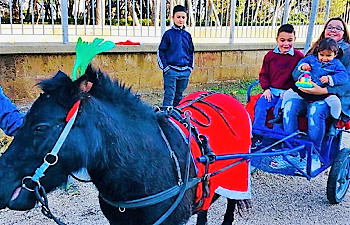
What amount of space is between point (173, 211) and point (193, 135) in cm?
54

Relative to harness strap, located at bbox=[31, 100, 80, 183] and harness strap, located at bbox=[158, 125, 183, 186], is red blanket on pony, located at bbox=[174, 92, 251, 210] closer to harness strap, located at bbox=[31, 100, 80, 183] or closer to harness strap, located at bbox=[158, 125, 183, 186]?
harness strap, located at bbox=[158, 125, 183, 186]

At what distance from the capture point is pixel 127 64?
7.23 metres

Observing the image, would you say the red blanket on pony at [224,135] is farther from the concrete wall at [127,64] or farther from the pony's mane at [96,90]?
the concrete wall at [127,64]

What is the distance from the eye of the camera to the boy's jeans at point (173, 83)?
6.16 metres

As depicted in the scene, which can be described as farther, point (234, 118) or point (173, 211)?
point (234, 118)

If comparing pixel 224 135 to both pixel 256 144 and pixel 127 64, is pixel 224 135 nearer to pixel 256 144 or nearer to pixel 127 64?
pixel 256 144

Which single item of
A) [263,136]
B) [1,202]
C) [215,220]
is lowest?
[215,220]

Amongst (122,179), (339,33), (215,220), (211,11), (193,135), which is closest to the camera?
(122,179)

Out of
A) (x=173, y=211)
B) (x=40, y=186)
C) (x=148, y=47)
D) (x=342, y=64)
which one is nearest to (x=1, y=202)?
(x=40, y=186)

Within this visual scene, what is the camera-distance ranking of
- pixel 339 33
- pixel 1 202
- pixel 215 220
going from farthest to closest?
pixel 339 33, pixel 215 220, pixel 1 202

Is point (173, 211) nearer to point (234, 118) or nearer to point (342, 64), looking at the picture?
point (234, 118)

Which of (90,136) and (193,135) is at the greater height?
(90,136)

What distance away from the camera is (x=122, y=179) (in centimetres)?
197

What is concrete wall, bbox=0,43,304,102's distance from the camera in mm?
6113
